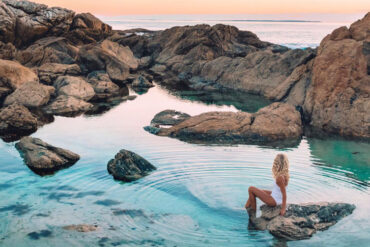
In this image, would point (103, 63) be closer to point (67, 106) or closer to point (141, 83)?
point (141, 83)

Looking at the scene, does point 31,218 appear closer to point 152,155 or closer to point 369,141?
point 152,155

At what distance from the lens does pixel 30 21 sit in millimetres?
42688

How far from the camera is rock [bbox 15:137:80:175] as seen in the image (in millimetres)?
14125

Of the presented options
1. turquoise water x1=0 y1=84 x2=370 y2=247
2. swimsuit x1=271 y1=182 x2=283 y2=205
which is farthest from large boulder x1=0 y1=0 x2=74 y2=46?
swimsuit x1=271 y1=182 x2=283 y2=205

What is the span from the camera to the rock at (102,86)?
97.3 ft

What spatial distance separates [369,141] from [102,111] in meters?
13.0

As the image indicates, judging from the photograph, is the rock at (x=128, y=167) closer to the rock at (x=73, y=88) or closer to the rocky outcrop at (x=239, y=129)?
the rocky outcrop at (x=239, y=129)

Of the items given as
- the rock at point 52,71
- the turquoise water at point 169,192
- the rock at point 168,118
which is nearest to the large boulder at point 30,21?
the rock at point 52,71

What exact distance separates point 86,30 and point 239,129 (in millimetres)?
36201

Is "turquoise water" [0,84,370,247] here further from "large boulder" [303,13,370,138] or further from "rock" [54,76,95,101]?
"rock" [54,76,95,101]

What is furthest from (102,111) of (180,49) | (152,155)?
(180,49)

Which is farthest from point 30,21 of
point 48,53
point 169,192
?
point 169,192

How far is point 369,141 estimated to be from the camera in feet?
59.0

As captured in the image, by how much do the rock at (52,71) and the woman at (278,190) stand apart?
23.1m
